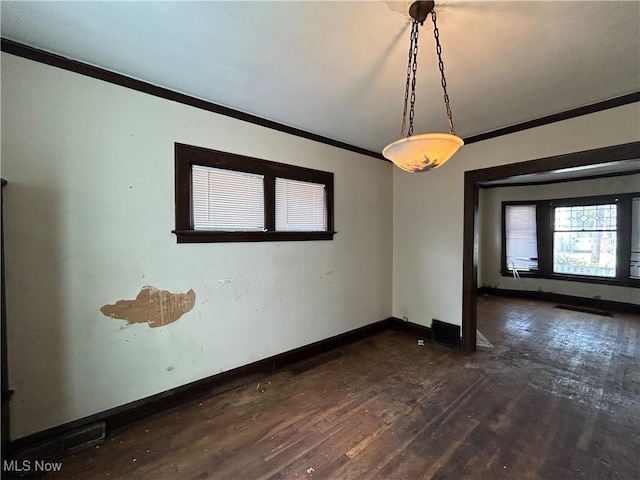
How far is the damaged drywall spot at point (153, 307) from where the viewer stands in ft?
6.67

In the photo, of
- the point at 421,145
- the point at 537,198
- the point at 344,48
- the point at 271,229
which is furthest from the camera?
the point at 537,198

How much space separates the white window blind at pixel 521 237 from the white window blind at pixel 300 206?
5.48 m

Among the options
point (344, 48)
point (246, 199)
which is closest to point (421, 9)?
point (344, 48)

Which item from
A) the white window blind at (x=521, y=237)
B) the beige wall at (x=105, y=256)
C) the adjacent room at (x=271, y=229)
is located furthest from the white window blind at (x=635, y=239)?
the beige wall at (x=105, y=256)

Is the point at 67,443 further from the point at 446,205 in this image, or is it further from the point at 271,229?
the point at 446,205

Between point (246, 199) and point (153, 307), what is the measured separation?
4.06ft

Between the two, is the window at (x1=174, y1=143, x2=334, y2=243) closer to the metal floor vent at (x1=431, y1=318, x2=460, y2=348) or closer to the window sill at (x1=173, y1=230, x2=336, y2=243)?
the window sill at (x1=173, y1=230, x2=336, y2=243)

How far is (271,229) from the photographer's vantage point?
2836 mm

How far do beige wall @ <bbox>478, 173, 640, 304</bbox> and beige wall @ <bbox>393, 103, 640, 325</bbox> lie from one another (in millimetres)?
3824

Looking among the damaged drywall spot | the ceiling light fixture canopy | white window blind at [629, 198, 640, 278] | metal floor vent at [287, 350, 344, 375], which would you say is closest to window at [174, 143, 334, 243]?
the damaged drywall spot

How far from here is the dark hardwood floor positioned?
167 centimetres

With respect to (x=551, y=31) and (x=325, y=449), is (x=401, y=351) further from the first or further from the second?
(x=551, y=31)

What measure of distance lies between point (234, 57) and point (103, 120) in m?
1.07

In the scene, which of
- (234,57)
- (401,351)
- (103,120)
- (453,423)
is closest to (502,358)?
(401,351)
